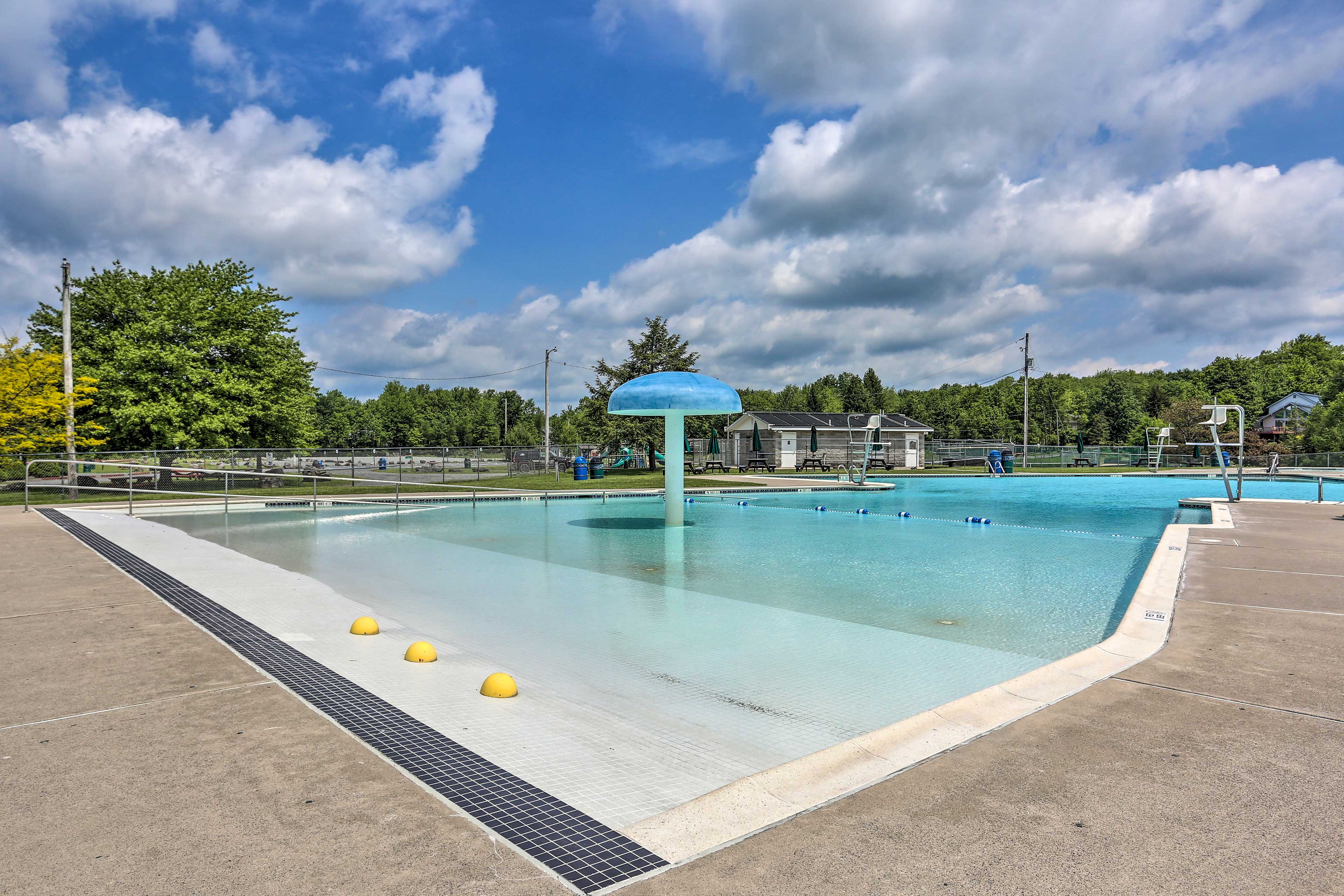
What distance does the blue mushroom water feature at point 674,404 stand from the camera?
16.1 m

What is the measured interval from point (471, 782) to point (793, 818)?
5.18 ft

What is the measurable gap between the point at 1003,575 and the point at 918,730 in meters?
7.50

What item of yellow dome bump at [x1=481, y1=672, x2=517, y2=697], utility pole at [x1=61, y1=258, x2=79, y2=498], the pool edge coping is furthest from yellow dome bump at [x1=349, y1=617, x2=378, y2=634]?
utility pole at [x1=61, y1=258, x2=79, y2=498]

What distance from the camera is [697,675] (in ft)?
19.4

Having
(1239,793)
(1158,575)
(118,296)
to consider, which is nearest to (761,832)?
(1239,793)

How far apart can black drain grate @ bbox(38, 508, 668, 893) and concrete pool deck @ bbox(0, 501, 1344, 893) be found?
0.12 m

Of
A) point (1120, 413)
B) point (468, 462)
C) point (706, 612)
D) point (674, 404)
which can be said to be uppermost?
point (1120, 413)

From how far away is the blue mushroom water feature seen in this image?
16.1 m

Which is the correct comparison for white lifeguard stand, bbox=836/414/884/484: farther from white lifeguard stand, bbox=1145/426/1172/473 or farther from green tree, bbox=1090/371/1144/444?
green tree, bbox=1090/371/1144/444

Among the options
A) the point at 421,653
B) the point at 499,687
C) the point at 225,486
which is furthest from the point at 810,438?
the point at 499,687

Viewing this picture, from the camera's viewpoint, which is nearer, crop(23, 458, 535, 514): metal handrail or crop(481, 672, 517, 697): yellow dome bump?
crop(481, 672, 517, 697): yellow dome bump

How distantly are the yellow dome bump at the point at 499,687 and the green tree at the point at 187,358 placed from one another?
2997cm

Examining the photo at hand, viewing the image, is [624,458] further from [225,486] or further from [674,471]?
[674,471]

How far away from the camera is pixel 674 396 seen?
16.1 meters
